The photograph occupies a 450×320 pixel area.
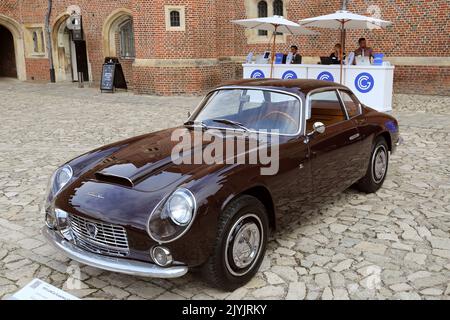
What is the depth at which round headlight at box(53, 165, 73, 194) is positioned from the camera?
4.04 m

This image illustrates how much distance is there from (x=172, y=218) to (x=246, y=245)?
2.43 ft

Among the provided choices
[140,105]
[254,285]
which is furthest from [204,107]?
[140,105]

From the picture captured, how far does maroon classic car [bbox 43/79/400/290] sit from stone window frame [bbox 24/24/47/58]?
2217cm

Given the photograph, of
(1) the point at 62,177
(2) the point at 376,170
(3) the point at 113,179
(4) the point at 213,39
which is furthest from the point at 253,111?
A: (4) the point at 213,39

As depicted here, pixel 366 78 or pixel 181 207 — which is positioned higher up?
pixel 366 78

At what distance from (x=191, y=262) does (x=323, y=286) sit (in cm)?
115

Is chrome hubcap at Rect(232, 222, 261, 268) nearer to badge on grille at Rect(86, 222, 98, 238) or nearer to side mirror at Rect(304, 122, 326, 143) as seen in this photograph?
badge on grille at Rect(86, 222, 98, 238)

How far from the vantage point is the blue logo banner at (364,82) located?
12.8 meters

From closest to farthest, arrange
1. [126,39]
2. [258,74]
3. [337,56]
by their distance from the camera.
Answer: [337,56] < [258,74] < [126,39]

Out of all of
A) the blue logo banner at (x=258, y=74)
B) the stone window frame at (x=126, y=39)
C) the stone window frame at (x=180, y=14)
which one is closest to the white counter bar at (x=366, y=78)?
the blue logo banner at (x=258, y=74)

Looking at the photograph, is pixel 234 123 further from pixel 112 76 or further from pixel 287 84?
pixel 112 76

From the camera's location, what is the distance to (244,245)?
3689 millimetres

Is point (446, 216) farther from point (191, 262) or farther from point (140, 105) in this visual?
point (140, 105)

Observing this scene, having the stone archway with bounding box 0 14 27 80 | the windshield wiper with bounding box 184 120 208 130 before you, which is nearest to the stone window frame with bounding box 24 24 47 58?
the stone archway with bounding box 0 14 27 80
